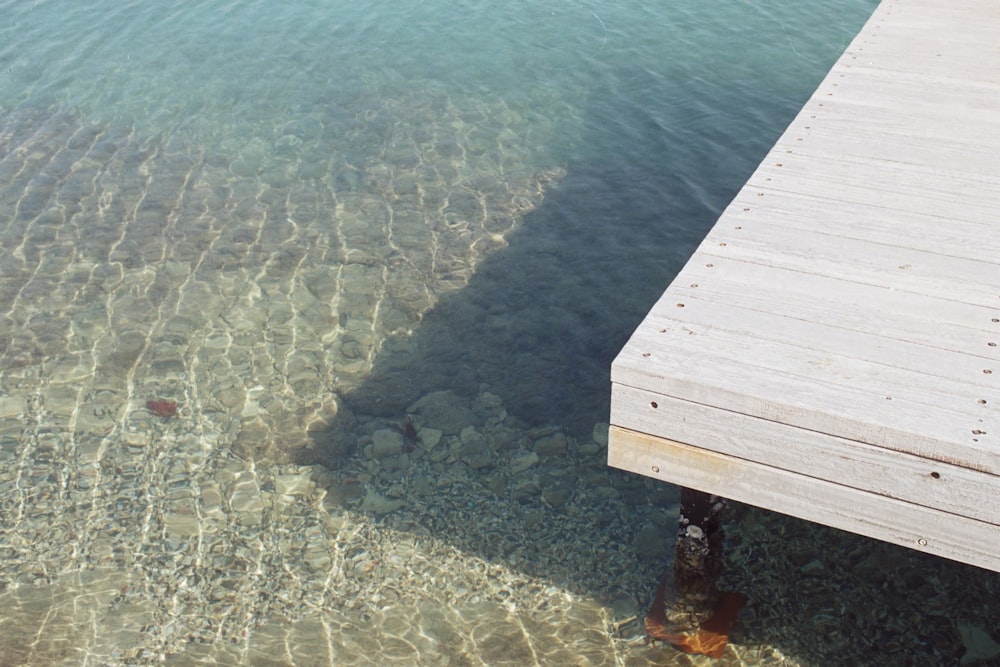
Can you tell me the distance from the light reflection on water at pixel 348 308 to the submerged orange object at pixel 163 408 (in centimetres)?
5

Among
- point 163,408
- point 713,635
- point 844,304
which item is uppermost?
point 844,304

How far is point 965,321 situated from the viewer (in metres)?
4.50

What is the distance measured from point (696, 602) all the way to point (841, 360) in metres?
2.44

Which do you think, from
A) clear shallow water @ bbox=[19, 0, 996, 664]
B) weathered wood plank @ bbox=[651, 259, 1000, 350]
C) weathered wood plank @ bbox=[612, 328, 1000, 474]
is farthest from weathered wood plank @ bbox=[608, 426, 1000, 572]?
clear shallow water @ bbox=[19, 0, 996, 664]

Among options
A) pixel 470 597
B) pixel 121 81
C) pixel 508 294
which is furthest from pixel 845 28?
pixel 470 597

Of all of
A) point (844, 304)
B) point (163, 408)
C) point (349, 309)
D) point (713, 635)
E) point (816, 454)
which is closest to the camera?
point (816, 454)

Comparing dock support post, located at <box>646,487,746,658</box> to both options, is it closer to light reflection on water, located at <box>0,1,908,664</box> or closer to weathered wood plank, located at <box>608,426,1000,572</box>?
light reflection on water, located at <box>0,1,908,664</box>

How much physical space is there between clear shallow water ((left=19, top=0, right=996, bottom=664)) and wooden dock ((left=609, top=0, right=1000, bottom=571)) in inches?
87.4

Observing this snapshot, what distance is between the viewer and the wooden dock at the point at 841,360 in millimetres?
3877

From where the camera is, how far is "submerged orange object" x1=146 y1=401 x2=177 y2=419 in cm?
803

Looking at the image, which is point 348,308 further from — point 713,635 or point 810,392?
point 810,392

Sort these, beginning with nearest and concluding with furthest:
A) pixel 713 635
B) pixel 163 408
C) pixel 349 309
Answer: pixel 713 635 → pixel 163 408 → pixel 349 309

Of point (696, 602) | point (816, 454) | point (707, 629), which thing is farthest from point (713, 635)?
point (816, 454)

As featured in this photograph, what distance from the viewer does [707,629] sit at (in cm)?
595
